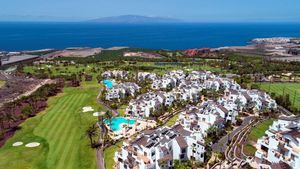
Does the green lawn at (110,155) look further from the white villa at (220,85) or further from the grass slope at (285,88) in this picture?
the grass slope at (285,88)

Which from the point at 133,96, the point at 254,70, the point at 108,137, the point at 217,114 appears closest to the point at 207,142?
the point at 217,114

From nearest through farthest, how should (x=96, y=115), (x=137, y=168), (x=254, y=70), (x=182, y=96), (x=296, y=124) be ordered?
1. (x=137, y=168)
2. (x=296, y=124)
3. (x=96, y=115)
4. (x=182, y=96)
5. (x=254, y=70)

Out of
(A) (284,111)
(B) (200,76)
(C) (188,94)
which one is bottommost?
(A) (284,111)

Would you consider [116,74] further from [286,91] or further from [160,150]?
[160,150]

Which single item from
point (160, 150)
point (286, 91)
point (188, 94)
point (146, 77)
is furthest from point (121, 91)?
point (286, 91)

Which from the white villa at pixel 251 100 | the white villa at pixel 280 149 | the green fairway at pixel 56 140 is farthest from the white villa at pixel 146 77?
the white villa at pixel 280 149

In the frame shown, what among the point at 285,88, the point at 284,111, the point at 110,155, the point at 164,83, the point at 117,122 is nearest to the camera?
the point at 110,155

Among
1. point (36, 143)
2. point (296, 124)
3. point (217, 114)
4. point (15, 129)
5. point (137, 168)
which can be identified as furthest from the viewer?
point (15, 129)

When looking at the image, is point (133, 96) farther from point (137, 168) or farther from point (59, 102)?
point (137, 168)
